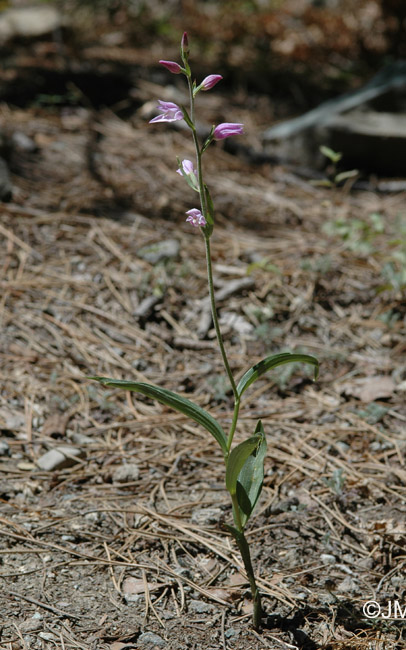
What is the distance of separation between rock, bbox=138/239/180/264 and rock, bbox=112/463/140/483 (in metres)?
1.35

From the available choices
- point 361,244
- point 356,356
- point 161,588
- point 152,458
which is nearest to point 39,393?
point 152,458

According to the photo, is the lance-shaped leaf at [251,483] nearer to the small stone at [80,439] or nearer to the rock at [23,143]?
the small stone at [80,439]

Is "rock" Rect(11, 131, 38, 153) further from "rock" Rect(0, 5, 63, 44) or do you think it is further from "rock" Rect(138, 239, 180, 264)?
"rock" Rect(0, 5, 63, 44)

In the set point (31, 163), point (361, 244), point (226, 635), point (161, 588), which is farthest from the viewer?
point (31, 163)

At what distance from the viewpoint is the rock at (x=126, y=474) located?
6.95 ft

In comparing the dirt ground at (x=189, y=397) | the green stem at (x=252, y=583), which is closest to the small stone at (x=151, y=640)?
the dirt ground at (x=189, y=397)

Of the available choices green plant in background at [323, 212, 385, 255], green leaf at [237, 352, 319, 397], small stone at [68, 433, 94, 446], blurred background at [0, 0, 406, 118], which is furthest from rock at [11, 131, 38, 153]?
green leaf at [237, 352, 319, 397]

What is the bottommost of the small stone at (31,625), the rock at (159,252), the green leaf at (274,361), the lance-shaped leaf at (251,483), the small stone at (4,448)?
the small stone at (4,448)

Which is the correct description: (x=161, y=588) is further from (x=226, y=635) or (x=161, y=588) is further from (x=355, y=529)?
(x=355, y=529)

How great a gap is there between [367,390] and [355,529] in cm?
76

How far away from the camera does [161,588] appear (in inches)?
67.2

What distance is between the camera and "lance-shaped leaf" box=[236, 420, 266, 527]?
1.58 meters

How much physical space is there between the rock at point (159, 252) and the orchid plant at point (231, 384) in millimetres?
1650

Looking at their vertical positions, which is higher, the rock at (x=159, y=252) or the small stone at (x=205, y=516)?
the rock at (x=159, y=252)
